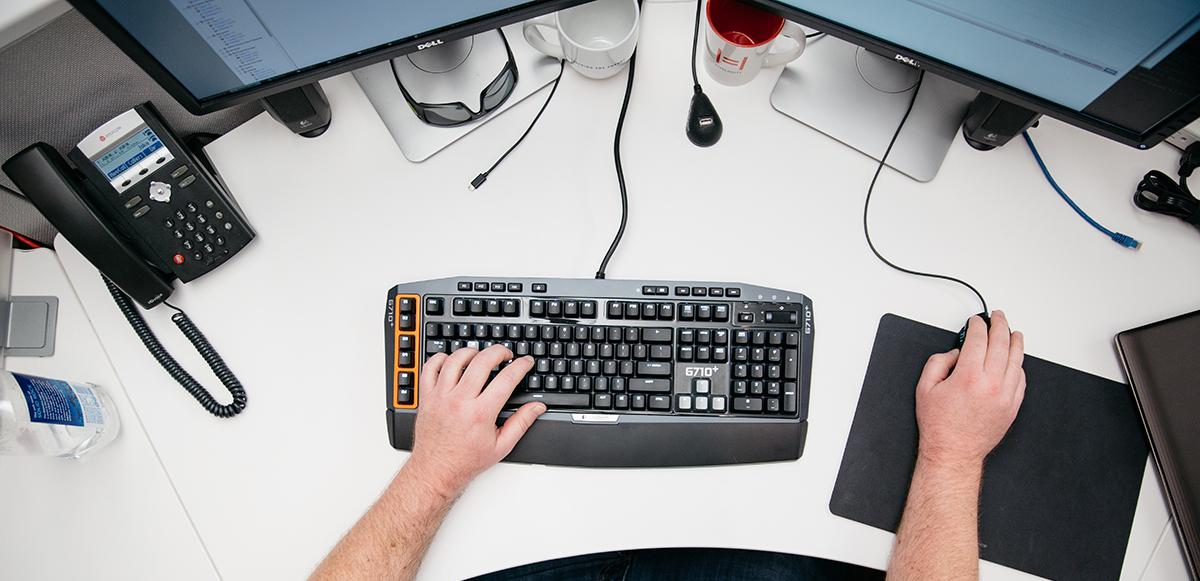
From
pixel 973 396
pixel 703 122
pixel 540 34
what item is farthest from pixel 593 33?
pixel 973 396

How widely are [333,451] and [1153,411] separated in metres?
0.97

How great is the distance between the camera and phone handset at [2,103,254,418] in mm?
728

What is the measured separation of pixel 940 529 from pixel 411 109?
820 mm

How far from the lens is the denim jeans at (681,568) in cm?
92

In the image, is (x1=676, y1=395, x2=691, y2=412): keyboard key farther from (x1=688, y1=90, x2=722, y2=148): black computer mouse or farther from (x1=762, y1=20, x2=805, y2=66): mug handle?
(x1=762, y1=20, x2=805, y2=66): mug handle

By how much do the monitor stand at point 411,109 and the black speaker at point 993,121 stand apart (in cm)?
54

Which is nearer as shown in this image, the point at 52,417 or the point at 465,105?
the point at 52,417

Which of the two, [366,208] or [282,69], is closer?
[282,69]

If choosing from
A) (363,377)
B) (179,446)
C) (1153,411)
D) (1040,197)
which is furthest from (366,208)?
(1153,411)

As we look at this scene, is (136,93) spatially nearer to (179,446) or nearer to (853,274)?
(179,446)

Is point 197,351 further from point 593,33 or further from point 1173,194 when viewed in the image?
point 1173,194

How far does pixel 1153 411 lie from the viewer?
0.74 m

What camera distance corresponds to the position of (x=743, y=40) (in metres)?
0.83

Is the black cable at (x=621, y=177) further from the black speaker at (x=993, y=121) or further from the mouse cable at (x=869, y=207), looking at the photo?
the black speaker at (x=993, y=121)
